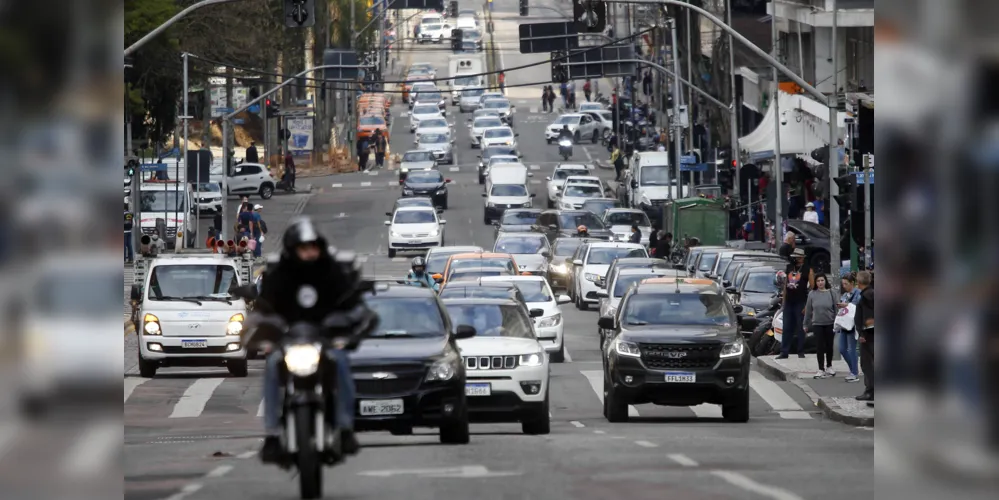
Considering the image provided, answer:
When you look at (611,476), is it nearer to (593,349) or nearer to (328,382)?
(328,382)

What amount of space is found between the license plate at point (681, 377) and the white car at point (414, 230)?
36944mm

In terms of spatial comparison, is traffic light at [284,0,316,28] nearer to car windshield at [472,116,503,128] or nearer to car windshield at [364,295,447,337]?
car windshield at [364,295,447,337]

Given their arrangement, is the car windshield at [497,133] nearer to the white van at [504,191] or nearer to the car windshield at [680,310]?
the white van at [504,191]

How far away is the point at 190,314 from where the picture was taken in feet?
91.7

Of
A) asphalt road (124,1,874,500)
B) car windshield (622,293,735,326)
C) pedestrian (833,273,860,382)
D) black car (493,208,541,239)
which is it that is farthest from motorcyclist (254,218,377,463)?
black car (493,208,541,239)

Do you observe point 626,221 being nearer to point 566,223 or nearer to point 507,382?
point 566,223

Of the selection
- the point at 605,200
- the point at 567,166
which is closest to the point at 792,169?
the point at 605,200

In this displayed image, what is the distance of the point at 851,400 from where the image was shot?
Result: 23.2 m

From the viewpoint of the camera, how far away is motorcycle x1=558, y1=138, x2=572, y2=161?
93875 millimetres

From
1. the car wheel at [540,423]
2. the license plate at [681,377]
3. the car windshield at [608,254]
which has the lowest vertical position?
the car wheel at [540,423]

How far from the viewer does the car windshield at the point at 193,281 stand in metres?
28.6

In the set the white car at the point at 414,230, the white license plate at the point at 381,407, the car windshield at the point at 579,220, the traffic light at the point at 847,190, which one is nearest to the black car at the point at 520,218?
the car windshield at the point at 579,220

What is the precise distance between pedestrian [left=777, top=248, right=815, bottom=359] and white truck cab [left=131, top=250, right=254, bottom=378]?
8784 millimetres

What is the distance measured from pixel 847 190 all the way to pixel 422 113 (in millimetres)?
77769
